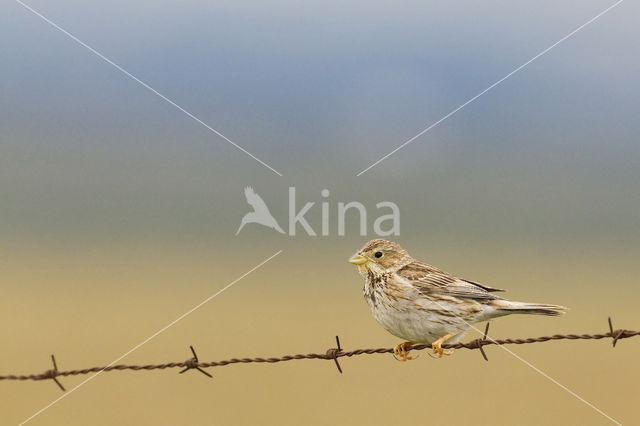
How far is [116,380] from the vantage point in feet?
50.5

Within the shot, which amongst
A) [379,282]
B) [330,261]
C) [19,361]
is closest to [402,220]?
[330,261]

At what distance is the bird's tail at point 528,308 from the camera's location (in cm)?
642

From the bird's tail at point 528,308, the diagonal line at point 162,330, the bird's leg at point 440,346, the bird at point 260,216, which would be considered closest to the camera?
the bird's tail at point 528,308

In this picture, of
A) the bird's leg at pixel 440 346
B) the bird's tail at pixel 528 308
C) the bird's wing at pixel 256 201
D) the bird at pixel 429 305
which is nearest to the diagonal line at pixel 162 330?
the bird at pixel 429 305

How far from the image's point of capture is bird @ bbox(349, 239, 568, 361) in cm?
697

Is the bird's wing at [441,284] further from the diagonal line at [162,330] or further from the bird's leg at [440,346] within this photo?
the diagonal line at [162,330]

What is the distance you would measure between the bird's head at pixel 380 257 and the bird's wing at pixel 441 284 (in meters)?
0.16

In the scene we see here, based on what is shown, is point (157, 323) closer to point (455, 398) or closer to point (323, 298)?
point (323, 298)

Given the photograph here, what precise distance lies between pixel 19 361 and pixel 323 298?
328 inches

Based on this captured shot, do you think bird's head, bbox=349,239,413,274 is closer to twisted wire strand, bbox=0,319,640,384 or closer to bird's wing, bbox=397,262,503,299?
bird's wing, bbox=397,262,503,299

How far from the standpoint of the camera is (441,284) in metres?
7.23

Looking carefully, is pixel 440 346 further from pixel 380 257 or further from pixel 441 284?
pixel 380 257

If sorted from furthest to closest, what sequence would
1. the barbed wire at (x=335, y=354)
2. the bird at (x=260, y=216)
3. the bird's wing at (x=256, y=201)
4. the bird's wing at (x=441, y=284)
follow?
Result: the bird's wing at (x=256, y=201)
the bird at (x=260, y=216)
the bird's wing at (x=441, y=284)
the barbed wire at (x=335, y=354)

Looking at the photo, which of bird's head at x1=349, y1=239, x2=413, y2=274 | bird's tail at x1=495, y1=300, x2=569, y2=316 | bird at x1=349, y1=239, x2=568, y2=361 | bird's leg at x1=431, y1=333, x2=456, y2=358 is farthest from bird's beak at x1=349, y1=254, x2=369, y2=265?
bird's tail at x1=495, y1=300, x2=569, y2=316
